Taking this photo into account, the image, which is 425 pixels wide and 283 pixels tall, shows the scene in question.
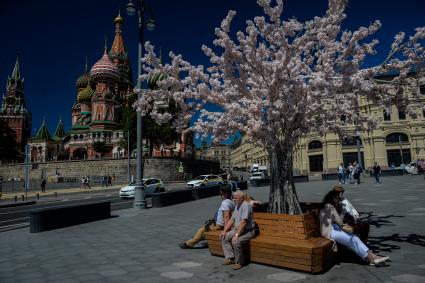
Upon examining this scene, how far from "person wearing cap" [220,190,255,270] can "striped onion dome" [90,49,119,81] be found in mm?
73332

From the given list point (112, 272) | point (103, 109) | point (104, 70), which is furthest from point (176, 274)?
point (104, 70)

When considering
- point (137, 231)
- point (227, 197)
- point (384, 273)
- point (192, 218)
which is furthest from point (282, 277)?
point (192, 218)

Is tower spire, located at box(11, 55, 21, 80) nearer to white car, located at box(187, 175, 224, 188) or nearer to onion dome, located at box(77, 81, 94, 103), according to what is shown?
onion dome, located at box(77, 81, 94, 103)

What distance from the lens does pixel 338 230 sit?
5.38 m

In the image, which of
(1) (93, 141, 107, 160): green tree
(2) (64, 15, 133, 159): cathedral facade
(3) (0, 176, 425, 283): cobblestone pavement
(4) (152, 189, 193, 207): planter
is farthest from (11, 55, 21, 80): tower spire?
(3) (0, 176, 425, 283): cobblestone pavement

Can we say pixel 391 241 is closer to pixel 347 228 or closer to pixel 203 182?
pixel 347 228

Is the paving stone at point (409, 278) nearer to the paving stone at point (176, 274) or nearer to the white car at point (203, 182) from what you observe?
the paving stone at point (176, 274)

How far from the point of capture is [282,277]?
16.1 ft

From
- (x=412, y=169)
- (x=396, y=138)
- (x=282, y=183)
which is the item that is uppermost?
(x=396, y=138)

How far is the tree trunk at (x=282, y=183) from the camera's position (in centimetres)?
648

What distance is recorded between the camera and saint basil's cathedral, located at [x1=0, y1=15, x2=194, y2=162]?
67438mm

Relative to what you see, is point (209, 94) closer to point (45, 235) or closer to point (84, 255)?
point (84, 255)

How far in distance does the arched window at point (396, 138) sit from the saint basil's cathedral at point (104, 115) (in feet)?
114

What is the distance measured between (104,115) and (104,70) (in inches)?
463
